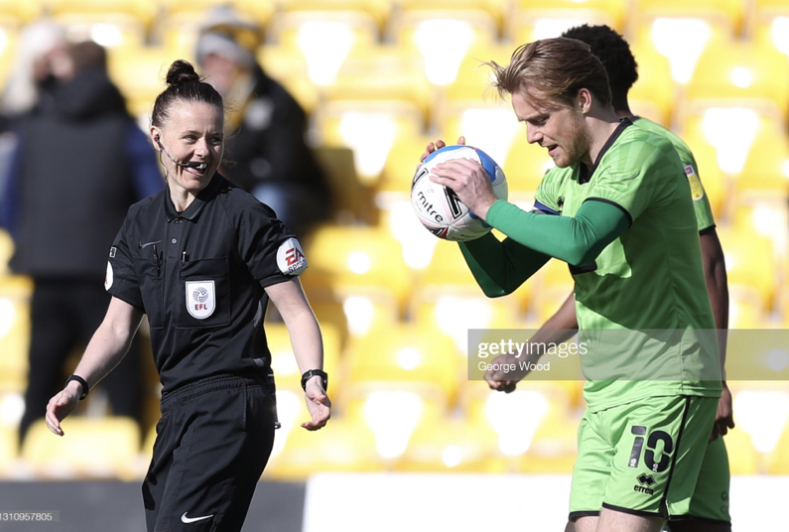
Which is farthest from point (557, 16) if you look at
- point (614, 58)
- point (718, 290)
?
point (718, 290)

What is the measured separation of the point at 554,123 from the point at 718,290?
0.93 metres

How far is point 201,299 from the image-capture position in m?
2.87

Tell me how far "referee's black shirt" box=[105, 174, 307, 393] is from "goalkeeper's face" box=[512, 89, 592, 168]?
708 mm

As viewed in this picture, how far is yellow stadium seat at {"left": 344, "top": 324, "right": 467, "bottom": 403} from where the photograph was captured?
5.54m

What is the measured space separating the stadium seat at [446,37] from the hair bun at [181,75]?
4.38m

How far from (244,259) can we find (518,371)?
0.97m

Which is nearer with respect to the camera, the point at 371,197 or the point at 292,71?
the point at 371,197

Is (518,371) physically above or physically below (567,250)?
below

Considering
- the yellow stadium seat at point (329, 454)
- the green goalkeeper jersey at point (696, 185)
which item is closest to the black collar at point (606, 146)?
the green goalkeeper jersey at point (696, 185)

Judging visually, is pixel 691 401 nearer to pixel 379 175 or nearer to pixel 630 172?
pixel 630 172

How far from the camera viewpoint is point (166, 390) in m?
2.94

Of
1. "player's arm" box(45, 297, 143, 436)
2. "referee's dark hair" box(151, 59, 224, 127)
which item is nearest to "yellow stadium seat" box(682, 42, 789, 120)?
"referee's dark hair" box(151, 59, 224, 127)

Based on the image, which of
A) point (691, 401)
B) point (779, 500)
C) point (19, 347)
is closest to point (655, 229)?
point (691, 401)

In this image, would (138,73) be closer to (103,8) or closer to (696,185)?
(103,8)
